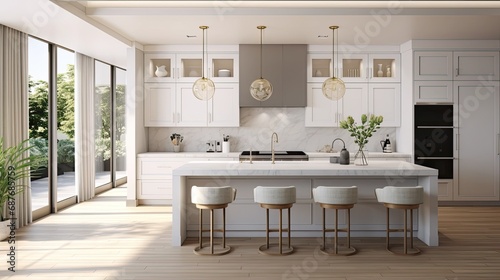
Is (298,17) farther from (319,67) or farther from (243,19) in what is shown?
(319,67)

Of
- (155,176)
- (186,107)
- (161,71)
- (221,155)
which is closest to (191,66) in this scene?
(161,71)

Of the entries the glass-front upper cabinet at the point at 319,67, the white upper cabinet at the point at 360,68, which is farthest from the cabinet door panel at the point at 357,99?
the glass-front upper cabinet at the point at 319,67

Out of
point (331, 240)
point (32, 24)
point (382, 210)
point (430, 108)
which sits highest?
point (32, 24)

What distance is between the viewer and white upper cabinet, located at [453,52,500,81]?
716cm

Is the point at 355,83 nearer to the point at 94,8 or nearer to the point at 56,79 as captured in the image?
the point at 94,8

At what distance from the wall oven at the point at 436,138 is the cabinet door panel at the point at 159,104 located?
4070mm

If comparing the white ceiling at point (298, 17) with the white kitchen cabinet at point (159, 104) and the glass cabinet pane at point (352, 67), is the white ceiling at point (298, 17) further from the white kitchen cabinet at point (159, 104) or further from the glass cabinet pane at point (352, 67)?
the white kitchen cabinet at point (159, 104)

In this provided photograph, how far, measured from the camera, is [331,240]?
5059 millimetres

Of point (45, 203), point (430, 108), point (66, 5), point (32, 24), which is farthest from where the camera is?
point (430, 108)

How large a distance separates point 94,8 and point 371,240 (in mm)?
4268

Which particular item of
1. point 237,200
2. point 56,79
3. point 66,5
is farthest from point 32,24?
point 237,200

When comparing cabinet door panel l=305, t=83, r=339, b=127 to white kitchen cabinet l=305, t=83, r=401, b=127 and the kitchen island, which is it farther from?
the kitchen island

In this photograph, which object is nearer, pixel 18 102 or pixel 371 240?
pixel 371 240

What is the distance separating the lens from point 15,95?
569 centimetres
